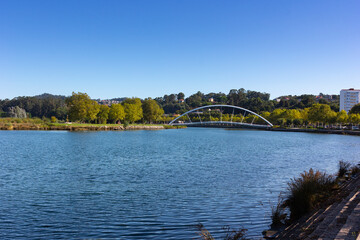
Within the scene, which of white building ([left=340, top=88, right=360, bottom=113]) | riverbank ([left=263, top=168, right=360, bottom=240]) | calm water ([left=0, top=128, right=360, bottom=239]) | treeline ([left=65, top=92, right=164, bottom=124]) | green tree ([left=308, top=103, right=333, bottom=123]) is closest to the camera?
riverbank ([left=263, top=168, right=360, bottom=240])

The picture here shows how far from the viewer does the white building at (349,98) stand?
186 m

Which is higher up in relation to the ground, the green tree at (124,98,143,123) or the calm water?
Result: the green tree at (124,98,143,123)

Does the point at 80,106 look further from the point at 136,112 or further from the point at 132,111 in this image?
the point at 136,112

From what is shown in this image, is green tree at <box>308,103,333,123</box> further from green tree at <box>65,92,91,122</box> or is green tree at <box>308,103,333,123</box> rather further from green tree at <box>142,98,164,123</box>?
green tree at <box>65,92,91,122</box>

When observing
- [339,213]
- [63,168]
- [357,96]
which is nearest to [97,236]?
[339,213]

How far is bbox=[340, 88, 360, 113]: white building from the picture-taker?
611 feet

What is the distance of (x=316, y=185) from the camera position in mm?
11703

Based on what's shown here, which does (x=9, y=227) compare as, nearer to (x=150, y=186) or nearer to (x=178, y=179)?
(x=150, y=186)

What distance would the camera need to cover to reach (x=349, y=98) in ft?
614

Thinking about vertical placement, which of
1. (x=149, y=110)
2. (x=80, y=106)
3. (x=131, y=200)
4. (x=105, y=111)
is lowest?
(x=131, y=200)

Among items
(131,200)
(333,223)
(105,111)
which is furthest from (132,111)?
(333,223)

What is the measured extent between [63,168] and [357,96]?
200 metres

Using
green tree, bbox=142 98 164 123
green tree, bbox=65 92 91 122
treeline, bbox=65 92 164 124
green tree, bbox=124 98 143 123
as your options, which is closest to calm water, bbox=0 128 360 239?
green tree, bbox=65 92 91 122

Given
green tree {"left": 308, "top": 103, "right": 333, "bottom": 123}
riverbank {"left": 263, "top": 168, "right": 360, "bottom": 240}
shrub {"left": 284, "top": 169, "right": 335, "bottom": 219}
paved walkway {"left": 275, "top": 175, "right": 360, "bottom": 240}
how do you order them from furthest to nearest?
green tree {"left": 308, "top": 103, "right": 333, "bottom": 123} → shrub {"left": 284, "top": 169, "right": 335, "bottom": 219} → riverbank {"left": 263, "top": 168, "right": 360, "bottom": 240} → paved walkway {"left": 275, "top": 175, "right": 360, "bottom": 240}
